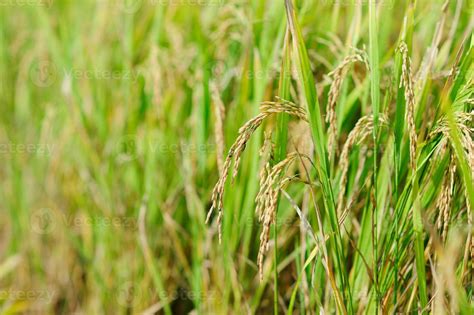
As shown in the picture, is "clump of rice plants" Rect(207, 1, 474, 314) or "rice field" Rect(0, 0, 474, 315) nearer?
"clump of rice plants" Rect(207, 1, 474, 314)

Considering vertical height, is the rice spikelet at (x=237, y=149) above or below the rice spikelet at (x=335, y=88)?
below

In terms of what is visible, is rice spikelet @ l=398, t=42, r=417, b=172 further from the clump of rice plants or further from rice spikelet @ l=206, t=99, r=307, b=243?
rice spikelet @ l=206, t=99, r=307, b=243

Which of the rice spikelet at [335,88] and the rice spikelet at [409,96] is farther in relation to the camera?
the rice spikelet at [335,88]

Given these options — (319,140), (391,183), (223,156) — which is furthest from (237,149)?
(223,156)

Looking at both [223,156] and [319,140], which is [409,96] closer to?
[319,140]

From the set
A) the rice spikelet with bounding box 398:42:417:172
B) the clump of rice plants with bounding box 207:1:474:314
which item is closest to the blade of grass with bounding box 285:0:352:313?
the clump of rice plants with bounding box 207:1:474:314

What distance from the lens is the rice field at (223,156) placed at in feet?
3.58

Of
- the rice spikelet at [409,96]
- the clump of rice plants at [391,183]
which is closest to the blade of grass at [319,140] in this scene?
the clump of rice plants at [391,183]

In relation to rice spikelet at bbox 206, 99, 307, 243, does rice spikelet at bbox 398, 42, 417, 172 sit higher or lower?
higher

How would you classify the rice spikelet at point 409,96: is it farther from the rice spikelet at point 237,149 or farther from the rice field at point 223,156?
the rice spikelet at point 237,149

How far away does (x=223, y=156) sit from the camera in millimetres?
1494

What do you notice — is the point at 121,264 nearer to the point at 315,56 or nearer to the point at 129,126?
the point at 129,126

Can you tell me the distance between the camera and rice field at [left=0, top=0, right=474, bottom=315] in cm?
109

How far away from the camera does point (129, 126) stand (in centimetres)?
183
